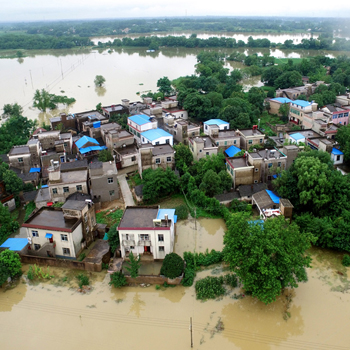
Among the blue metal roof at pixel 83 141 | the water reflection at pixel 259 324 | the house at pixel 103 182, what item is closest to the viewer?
the water reflection at pixel 259 324

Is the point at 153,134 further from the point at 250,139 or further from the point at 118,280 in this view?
the point at 118,280

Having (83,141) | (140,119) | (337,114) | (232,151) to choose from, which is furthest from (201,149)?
(337,114)

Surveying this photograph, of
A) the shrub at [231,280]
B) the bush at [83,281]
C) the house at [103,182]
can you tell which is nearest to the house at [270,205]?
the shrub at [231,280]

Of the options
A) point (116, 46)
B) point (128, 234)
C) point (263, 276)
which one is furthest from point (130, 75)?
point (263, 276)

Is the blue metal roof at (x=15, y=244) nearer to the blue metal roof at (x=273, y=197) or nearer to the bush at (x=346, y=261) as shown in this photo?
the blue metal roof at (x=273, y=197)

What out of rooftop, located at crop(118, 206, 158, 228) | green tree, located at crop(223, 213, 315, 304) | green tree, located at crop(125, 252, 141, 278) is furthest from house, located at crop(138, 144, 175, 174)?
green tree, located at crop(223, 213, 315, 304)

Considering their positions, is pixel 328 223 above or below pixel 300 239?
below

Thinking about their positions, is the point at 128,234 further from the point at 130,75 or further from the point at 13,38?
the point at 13,38
